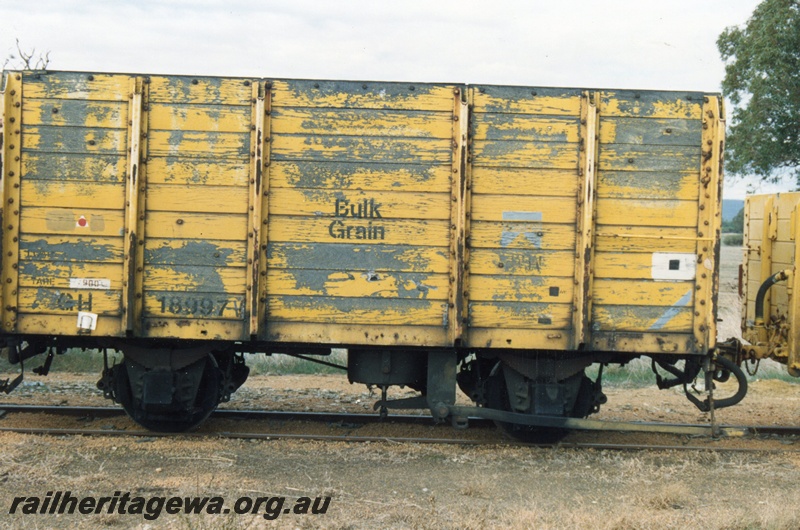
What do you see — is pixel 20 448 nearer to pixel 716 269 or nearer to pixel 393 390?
pixel 393 390

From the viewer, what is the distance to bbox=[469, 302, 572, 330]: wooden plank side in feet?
23.3

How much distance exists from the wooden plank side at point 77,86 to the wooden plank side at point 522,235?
3309mm

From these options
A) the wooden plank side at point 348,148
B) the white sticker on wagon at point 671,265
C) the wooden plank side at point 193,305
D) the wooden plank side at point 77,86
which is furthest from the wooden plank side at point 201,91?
the white sticker on wagon at point 671,265

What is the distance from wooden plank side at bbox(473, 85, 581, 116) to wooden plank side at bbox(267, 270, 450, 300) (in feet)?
5.25

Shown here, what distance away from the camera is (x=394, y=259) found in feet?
23.2

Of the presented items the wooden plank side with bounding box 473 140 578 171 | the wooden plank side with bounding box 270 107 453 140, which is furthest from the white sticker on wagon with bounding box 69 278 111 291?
the wooden plank side with bounding box 473 140 578 171

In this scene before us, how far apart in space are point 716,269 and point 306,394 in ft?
17.2

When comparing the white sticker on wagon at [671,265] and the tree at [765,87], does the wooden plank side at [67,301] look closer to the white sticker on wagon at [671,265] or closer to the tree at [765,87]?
the white sticker on wagon at [671,265]

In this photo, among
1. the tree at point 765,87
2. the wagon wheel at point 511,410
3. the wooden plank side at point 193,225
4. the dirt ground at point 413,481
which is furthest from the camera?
the tree at point 765,87

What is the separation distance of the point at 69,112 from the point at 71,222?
961 millimetres

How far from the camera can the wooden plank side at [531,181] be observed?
7.07 meters

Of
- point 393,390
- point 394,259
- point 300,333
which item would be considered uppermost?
point 394,259

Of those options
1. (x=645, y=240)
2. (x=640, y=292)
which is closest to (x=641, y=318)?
(x=640, y=292)

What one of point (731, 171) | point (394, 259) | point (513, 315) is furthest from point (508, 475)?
point (731, 171)
